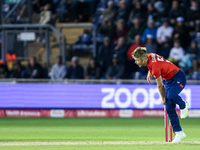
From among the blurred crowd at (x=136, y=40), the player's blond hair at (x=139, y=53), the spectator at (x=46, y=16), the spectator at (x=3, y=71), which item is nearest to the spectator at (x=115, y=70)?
the blurred crowd at (x=136, y=40)

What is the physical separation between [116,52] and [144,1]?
2.96 metres

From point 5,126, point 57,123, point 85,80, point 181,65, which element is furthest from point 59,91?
A: point 181,65

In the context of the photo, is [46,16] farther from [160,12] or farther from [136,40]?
[160,12]

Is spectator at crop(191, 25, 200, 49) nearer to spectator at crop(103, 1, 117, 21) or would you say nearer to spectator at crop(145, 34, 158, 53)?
spectator at crop(145, 34, 158, 53)

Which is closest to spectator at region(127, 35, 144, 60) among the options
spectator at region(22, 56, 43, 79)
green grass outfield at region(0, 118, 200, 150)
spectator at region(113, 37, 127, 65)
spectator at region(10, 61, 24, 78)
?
spectator at region(113, 37, 127, 65)

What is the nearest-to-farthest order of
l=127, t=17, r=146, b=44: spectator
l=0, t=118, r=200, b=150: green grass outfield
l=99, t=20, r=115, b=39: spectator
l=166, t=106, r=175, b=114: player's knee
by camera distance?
l=166, t=106, r=175, b=114: player's knee < l=0, t=118, r=200, b=150: green grass outfield < l=127, t=17, r=146, b=44: spectator < l=99, t=20, r=115, b=39: spectator

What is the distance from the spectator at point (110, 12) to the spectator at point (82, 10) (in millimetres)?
1456

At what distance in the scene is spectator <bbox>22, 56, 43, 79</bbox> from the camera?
1656cm

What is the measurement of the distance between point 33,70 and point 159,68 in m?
9.49

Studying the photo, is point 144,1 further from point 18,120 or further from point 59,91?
point 18,120

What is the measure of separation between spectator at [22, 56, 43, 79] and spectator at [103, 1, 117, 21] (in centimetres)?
385

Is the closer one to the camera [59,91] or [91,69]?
[59,91]

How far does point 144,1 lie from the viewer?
18.1 m

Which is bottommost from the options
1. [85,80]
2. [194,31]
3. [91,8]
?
[85,80]
